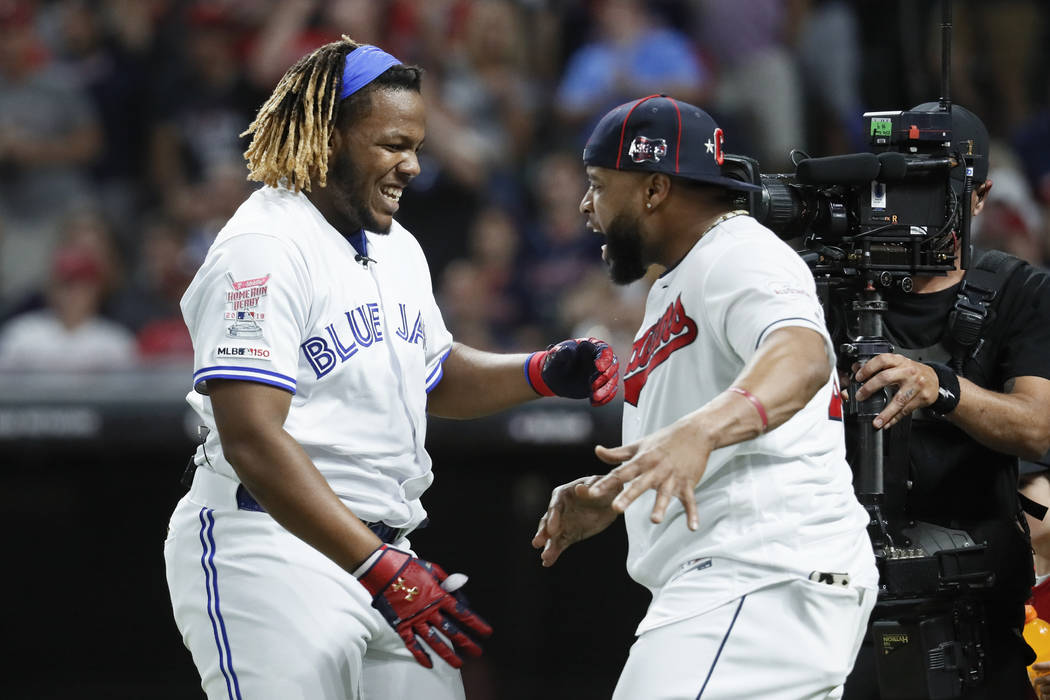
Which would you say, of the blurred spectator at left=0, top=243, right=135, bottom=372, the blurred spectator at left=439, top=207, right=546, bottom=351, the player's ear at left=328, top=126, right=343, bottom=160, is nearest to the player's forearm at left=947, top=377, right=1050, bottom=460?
the player's ear at left=328, top=126, right=343, bottom=160

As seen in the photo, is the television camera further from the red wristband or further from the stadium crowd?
the stadium crowd

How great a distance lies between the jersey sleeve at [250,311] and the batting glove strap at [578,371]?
2.58 ft

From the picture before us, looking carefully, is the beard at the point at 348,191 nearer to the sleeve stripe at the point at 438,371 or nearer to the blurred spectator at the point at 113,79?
the sleeve stripe at the point at 438,371

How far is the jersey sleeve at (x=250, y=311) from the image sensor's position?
→ 9.12ft

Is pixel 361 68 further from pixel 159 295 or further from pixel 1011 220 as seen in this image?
pixel 159 295

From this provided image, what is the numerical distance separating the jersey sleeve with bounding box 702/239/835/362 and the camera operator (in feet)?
3.25

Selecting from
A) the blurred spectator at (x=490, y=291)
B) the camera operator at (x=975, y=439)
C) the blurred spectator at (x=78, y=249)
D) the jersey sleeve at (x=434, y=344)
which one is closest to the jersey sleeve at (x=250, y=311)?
the jersey sleeve at (x=434, y=344)

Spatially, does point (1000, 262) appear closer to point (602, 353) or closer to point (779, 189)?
point (779, 189)

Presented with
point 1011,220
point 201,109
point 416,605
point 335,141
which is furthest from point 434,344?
point 201,109

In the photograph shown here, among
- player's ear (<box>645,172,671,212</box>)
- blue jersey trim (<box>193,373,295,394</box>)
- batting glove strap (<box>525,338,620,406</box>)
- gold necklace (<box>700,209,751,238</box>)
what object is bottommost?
batting glove strap (<box>525,338,620,406</box>)

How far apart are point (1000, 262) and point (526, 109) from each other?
406 cm

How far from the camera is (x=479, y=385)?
3539 millimetres

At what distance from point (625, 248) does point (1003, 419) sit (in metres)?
1.11

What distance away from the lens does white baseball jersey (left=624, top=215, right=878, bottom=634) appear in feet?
8.62
